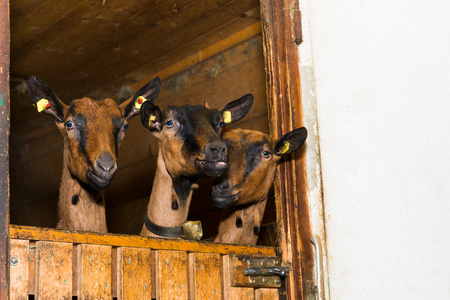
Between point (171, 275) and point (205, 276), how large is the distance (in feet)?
0.79

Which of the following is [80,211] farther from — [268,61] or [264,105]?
[264,105]

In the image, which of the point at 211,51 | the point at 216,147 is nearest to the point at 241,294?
the point at 216,147

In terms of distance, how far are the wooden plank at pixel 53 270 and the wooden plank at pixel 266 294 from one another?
121cm

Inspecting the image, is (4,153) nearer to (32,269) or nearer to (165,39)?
(32,269)

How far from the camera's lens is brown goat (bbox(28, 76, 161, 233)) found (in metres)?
4.46

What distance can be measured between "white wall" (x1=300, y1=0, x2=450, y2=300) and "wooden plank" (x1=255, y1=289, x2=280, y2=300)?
0.33 metres

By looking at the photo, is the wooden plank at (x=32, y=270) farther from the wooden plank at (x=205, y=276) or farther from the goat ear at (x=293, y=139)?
the goat ear at (x=293, y=139)

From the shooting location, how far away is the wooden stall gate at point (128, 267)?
122 inches

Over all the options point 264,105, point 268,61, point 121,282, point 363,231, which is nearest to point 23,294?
point 121,282

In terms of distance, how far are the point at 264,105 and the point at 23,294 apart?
3.78 meters

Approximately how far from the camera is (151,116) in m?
4.79

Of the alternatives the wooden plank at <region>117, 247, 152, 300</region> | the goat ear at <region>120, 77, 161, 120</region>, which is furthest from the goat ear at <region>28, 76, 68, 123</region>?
the wooden plank at <region>117, 247, 152, 300</region>

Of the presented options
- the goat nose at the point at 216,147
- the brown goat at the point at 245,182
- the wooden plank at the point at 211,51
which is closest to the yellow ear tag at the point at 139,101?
the brown goat at the point at 245,182

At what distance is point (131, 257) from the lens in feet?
11.3
